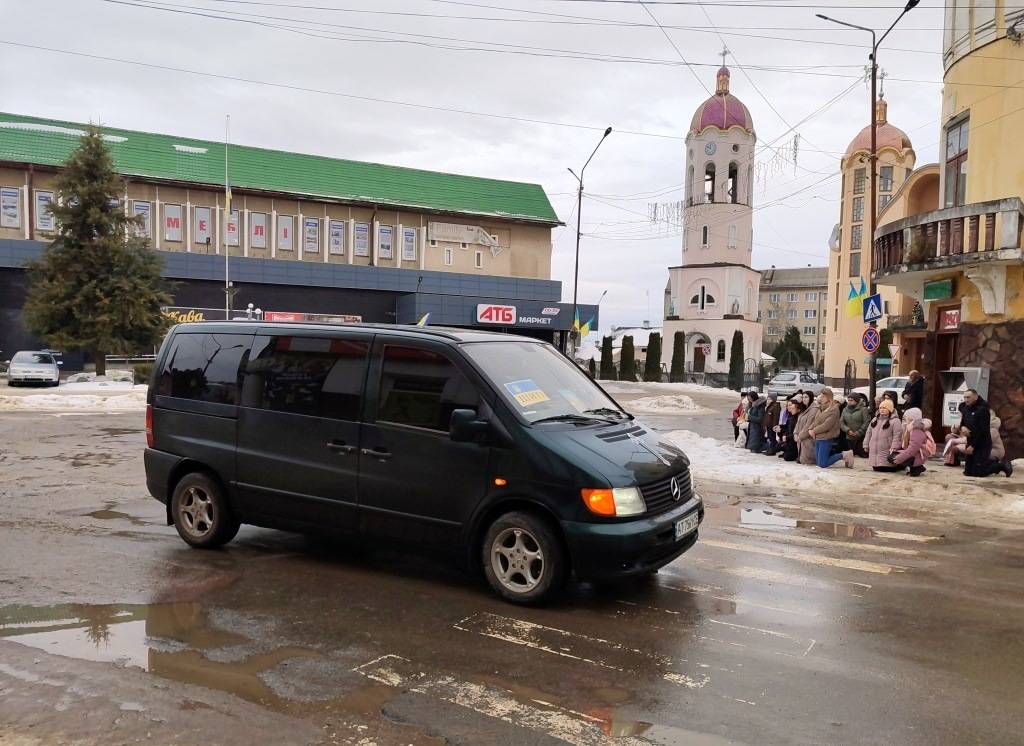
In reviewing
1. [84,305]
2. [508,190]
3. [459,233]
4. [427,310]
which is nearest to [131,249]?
[84,305]

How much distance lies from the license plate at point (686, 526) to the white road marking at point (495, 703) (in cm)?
216

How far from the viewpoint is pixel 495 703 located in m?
4.18

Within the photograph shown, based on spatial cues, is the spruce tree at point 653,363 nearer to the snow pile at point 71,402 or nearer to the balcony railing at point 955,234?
the snow pile at point 71,402

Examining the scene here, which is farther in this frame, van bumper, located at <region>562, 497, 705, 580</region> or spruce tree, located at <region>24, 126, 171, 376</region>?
spruce tree, located at <region>24, 126, 171, 376</region>

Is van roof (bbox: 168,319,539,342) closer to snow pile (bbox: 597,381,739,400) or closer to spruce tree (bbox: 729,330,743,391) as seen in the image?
snow pile (bbox: 597,381,739,400)

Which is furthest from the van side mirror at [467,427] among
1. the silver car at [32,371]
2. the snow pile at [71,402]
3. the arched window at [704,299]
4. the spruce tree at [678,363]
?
the arched window at [704,299]

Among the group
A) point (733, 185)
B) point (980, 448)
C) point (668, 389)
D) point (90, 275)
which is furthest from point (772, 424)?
point (733, 185)

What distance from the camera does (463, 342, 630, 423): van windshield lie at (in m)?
6.11

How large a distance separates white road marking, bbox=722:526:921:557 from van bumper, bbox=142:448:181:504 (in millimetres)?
5716

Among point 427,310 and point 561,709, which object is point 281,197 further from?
point 561,709

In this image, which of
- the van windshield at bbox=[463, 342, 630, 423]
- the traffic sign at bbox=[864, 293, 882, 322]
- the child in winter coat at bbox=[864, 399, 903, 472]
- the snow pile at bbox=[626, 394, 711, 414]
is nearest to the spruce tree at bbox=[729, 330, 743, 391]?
the snow pile at bbox=[626, 394, 711, 414]

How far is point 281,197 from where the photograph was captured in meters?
49.9

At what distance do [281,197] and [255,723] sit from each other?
49415mm

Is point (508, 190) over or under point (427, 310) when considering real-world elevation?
over
